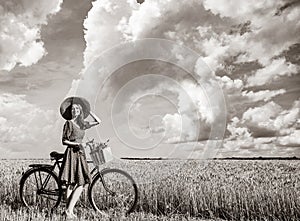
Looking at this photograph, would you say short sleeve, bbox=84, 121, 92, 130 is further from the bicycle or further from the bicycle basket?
the bicycle basket

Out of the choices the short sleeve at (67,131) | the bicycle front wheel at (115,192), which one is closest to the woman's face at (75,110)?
the short sleeve at (67,131)

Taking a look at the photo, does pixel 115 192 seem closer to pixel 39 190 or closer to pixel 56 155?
pixel 56 155

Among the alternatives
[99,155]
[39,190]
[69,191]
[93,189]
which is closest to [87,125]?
[99,155]

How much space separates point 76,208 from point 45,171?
3.32 feet

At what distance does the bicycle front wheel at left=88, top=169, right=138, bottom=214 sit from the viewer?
6.89m

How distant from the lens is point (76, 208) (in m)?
7.56

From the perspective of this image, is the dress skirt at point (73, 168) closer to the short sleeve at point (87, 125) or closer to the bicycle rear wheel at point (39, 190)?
the bicycle rear wheel at point (39, 190)

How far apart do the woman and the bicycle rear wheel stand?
357mm

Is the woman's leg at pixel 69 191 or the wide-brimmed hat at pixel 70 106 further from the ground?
the wide-brimmed hat at pixel 70 106

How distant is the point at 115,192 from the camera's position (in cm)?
722

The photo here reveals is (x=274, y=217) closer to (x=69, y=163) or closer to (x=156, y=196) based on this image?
(x=156, y=196)

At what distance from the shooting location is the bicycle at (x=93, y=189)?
6.94 m

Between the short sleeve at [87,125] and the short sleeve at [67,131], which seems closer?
the short sleeve at [67,131]

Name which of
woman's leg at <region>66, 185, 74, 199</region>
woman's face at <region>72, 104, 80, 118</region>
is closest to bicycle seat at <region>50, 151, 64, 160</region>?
woman's leg at <region>66, 185, 74, 199</region>
